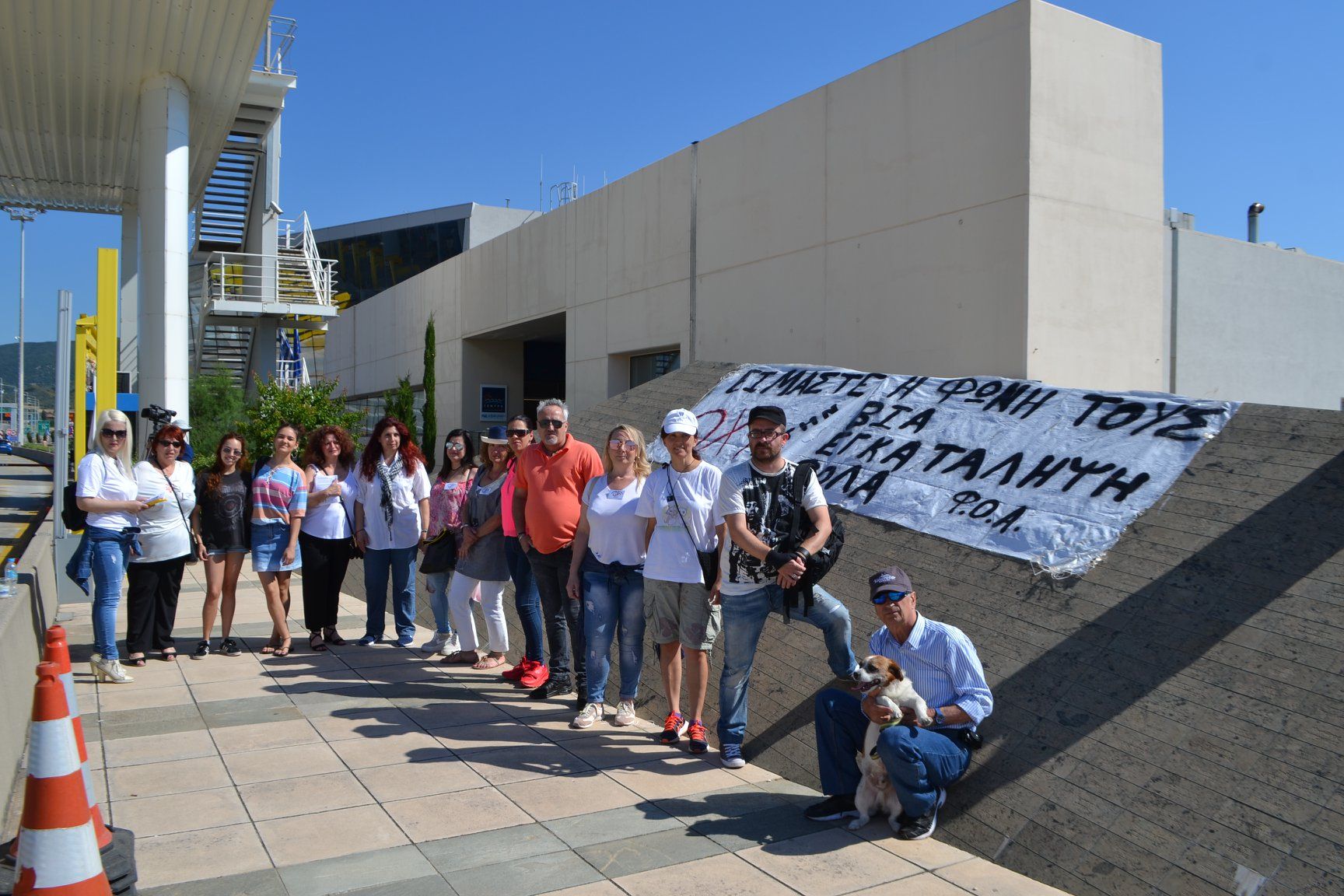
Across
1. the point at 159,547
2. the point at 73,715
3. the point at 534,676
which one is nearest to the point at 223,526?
the point at 159,547

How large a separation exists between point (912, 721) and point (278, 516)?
5.26 m

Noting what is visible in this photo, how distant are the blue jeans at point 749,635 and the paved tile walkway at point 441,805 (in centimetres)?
30

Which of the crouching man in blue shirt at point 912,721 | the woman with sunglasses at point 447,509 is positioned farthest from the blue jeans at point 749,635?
the woman with sunglasses at point 447,509

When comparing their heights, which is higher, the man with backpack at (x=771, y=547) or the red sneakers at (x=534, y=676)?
the man with backpack at (x=771, y=547)

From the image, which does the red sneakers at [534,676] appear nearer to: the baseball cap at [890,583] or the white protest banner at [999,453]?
the white protest banner at [999,453]

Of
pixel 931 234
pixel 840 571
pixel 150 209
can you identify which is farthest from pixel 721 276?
pixel 840 571

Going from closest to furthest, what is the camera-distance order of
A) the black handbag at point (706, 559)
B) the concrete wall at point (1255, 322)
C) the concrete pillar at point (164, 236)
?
1. the black handbag at point (706, 559)
2. the concrete wall at point (1255, 322)
3. the concrete pillar at point (164, 236)

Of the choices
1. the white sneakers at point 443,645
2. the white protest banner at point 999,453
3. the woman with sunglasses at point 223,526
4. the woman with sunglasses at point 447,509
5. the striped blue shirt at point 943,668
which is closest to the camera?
the striped blue shirt at point 943,668

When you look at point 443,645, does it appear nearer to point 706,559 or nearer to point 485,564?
point 485,564

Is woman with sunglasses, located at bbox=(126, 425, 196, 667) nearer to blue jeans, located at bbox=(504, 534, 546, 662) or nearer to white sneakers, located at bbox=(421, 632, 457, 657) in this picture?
white sneakers, located at bbox=(421, 632, 457, 657)

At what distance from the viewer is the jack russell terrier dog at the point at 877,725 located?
4.25 metres

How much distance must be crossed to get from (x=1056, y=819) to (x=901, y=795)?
64 cm

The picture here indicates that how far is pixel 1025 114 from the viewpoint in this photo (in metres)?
11.7

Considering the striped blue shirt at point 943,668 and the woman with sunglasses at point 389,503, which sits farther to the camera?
the woman with sunglasses at point 389,503
